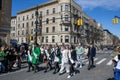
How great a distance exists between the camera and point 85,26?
6862 cm

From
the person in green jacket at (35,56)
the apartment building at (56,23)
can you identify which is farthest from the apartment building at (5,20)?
the apartment building at (56,23)

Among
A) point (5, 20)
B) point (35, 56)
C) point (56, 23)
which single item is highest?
point (56, 23)

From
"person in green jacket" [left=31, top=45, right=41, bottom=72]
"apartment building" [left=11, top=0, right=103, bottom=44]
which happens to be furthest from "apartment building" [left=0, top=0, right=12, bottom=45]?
"apartment building" [left=11, top=0, right=103, bottom=44]

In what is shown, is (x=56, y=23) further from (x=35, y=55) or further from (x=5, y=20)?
(x=35, y=55)

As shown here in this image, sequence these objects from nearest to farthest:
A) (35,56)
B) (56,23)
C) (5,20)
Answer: (35,56) → (5,20) → (56,23)

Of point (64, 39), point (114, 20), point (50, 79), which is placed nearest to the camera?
point (50, 79)

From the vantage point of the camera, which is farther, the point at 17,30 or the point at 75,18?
the point at 17,30

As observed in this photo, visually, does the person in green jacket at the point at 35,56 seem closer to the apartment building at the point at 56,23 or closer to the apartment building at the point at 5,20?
the apartment building at the point at 5,20

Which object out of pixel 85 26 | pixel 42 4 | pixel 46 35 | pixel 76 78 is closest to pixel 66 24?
pixel 46 35

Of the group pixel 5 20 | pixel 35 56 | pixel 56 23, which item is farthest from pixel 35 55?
pixel 56 23

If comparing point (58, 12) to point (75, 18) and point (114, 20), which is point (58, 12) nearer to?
point (75, 18)

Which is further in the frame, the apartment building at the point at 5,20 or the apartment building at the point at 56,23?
the apartment building at the point at 56,23

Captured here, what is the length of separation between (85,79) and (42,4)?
5111cm

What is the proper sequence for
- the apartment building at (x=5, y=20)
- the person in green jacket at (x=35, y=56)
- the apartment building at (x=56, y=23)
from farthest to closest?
the apartment building at (x=56, y=23)
the apartment building at (x=5, y=20)
the person in green jacket at (x=35, y=56)
